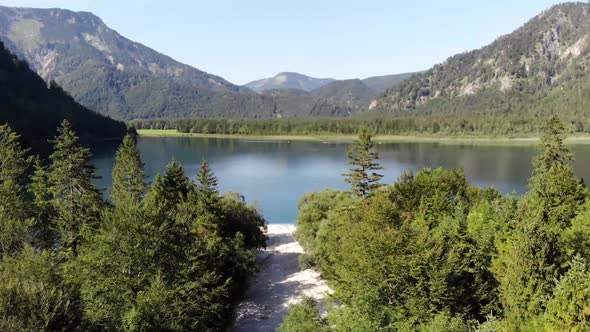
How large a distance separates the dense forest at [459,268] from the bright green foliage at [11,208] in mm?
21674

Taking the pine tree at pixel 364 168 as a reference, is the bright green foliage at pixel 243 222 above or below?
below

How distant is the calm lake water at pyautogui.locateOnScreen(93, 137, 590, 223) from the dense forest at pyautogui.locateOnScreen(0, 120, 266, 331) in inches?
1226

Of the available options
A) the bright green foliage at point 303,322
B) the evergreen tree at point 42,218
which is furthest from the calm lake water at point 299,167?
the bright green foliage at point 303,322

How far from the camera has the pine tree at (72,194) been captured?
35.5 meters

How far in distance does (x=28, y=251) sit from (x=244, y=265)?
1576cm

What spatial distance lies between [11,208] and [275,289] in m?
23.4

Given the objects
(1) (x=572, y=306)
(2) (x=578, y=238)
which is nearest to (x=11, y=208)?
(1) (x=572, y=306)

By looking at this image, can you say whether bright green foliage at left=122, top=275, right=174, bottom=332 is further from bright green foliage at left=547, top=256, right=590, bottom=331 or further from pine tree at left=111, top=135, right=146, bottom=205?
pine tree at left=111, top=135, right=146, bottom=205

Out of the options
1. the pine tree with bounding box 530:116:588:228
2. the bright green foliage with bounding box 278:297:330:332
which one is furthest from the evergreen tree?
the pine tree with bounding box 530:116:588:228

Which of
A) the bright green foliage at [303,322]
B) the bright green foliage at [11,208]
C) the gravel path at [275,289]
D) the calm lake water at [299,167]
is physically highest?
the bright green foliage at [11,208]

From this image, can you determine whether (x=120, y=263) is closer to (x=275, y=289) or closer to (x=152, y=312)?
(x=152, y=312)

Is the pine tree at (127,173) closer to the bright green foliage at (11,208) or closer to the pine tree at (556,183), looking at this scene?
the bright green foliage at (11,208)

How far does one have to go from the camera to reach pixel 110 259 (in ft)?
81.7

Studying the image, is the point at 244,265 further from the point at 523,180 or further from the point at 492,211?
the point at 523,180
